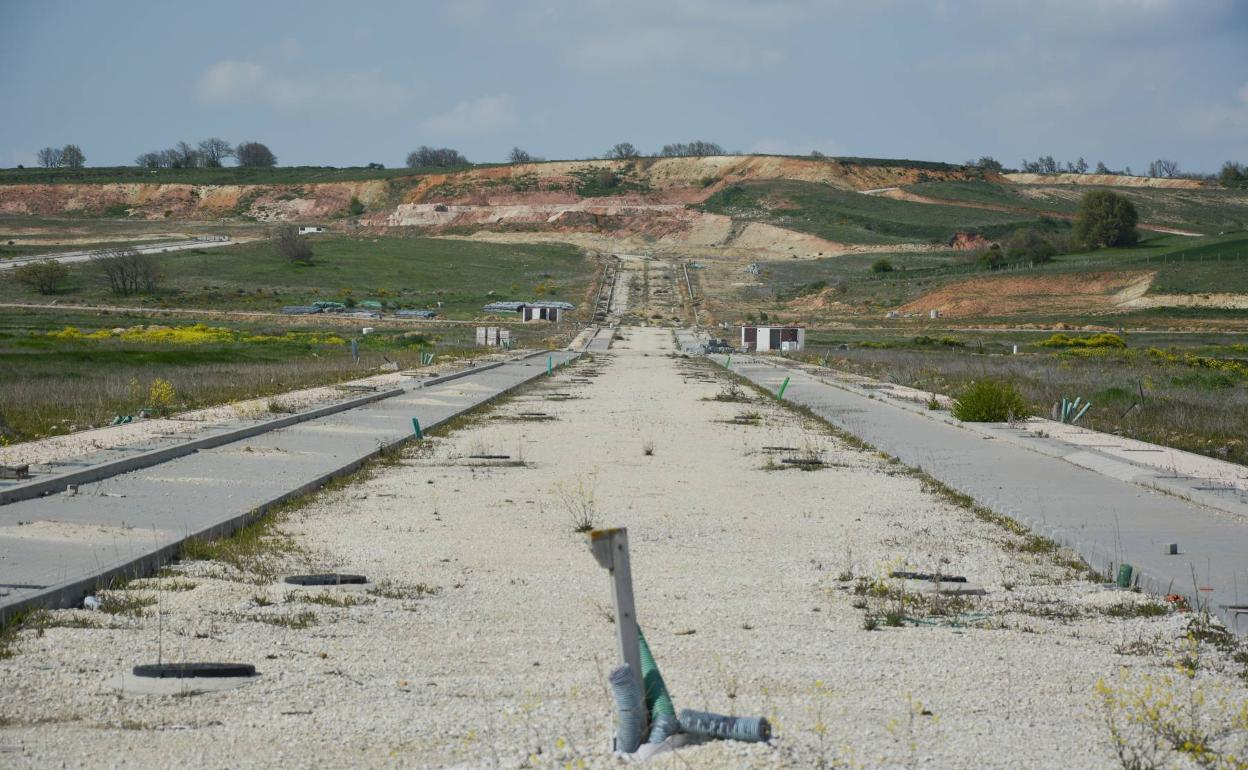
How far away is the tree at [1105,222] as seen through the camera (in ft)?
353

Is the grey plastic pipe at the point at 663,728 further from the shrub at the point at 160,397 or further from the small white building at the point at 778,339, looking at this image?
the small white building at the point at 778,339

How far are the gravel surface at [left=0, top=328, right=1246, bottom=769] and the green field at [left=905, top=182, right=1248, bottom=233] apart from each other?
14042 cm

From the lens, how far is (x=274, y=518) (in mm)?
11938

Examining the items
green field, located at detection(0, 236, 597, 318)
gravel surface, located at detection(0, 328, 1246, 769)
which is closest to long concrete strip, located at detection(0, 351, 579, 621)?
gravel surface, located at detection(0, 328, 1246, 769)

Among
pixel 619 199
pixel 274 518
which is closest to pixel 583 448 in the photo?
pixel 274 518

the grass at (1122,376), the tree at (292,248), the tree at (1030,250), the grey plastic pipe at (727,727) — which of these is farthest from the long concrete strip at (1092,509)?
the tree at (292,248)

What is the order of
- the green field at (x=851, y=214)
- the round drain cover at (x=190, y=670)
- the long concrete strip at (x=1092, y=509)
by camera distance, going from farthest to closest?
the green field at (x=851, y=214)
the long concrete strip at (x=1092, y=509)
the round drain cover at (x=190, y=670)

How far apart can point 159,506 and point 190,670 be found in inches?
232

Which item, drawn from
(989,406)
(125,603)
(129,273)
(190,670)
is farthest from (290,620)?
(129,273)

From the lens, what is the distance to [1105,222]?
353 feet

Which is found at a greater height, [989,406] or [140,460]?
[989,406]

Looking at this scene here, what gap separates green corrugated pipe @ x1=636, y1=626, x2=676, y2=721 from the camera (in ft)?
18.1

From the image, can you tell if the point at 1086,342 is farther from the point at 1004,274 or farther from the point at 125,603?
the point at 125,603

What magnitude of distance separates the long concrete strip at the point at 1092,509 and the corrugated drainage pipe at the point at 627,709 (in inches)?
173
